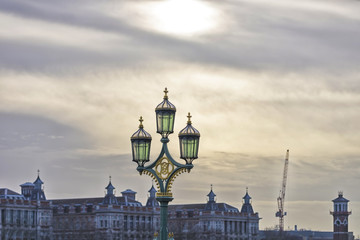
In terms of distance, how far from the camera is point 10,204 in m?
168

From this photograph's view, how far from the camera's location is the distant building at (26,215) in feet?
546

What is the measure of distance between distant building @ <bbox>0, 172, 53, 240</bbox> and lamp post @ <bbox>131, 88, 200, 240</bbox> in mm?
135623

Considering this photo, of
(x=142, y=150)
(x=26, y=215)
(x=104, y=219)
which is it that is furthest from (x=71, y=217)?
(x=142, y=150)

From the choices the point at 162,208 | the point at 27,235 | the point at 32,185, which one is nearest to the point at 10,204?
the point at 27,235

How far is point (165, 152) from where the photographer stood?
32.3m

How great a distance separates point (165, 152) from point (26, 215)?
471ft

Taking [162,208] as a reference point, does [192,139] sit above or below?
above

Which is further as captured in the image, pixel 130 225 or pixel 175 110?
pixel 130 225

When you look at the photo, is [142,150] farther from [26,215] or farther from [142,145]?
[26,215]

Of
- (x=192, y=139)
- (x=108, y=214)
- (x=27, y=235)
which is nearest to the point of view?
(x=192, y=139)

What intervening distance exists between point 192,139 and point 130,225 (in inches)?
6388

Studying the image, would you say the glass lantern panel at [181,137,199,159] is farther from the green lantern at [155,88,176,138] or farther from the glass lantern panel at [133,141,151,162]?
the glass lantern panel at [133,141,151,162]

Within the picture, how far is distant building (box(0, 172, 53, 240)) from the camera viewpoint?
546 ft

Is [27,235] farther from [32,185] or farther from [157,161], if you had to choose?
[157,161]
